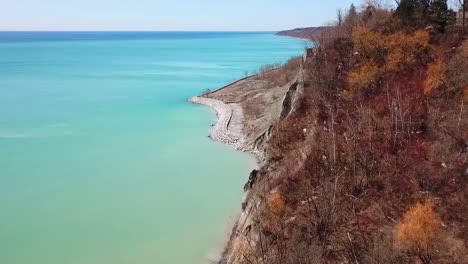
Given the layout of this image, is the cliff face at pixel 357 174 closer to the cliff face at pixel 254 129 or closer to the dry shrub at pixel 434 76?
the cliff face at pixel 254 129

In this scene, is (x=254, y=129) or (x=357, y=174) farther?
(x=254, y=129)

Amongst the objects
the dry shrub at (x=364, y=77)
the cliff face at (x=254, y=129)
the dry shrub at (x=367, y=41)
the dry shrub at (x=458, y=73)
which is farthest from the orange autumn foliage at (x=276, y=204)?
the dry shrub at (x=367, y=41)

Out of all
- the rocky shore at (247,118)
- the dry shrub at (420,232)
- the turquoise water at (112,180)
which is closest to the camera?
the dry shrub at (420,232)

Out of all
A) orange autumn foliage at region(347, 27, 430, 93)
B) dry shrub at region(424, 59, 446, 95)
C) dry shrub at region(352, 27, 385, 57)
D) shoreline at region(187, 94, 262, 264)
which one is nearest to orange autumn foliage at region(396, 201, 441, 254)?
shoreline at region(187, 94, 262, 264)

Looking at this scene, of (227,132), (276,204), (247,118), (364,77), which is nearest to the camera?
(276,204)

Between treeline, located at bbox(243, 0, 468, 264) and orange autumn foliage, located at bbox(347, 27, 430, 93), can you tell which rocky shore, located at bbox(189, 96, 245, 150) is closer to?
treeline, located at bbox(243, 0, 468, 264)

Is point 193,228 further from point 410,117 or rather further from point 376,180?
point 410,117

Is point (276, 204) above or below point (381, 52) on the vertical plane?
below

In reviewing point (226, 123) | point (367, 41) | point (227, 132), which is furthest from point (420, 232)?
point (226, 123)

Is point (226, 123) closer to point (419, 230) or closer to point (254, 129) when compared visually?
point (254, 129)
